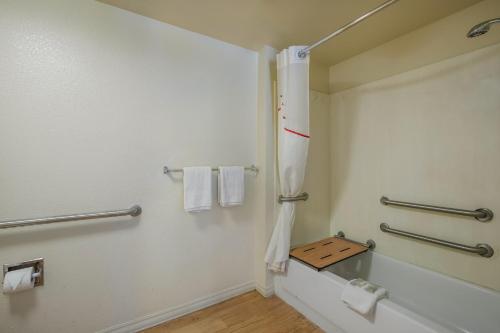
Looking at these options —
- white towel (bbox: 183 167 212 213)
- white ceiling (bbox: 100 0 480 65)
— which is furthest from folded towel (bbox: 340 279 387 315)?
white ceiling (bbox: 100 0 480 65)

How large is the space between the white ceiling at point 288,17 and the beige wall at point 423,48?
0.06m

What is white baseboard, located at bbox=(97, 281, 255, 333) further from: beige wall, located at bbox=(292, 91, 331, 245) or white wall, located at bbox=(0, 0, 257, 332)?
beige wall, located at bbox=(292, 91, 331, 245)

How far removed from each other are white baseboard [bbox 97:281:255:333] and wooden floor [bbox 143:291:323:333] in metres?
0.03

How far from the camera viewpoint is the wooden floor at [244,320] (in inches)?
54.1

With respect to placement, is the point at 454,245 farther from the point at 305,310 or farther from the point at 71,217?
the point at 71,217

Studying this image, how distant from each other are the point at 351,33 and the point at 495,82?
3.08ft

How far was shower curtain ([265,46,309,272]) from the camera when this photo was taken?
1562mm

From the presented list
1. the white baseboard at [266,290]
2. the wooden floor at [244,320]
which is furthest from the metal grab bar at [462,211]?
the white baseboard at [266,290]

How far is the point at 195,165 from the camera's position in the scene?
1536 mm

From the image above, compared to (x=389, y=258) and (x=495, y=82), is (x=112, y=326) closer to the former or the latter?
(x=389, y=258)

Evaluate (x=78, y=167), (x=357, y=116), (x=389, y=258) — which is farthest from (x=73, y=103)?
(x=389, y=258)

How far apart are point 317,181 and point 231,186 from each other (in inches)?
38.6

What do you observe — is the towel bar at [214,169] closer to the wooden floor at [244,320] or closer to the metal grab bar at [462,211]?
the wooden floor at [244,320]

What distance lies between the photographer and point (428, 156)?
1.51 metres
